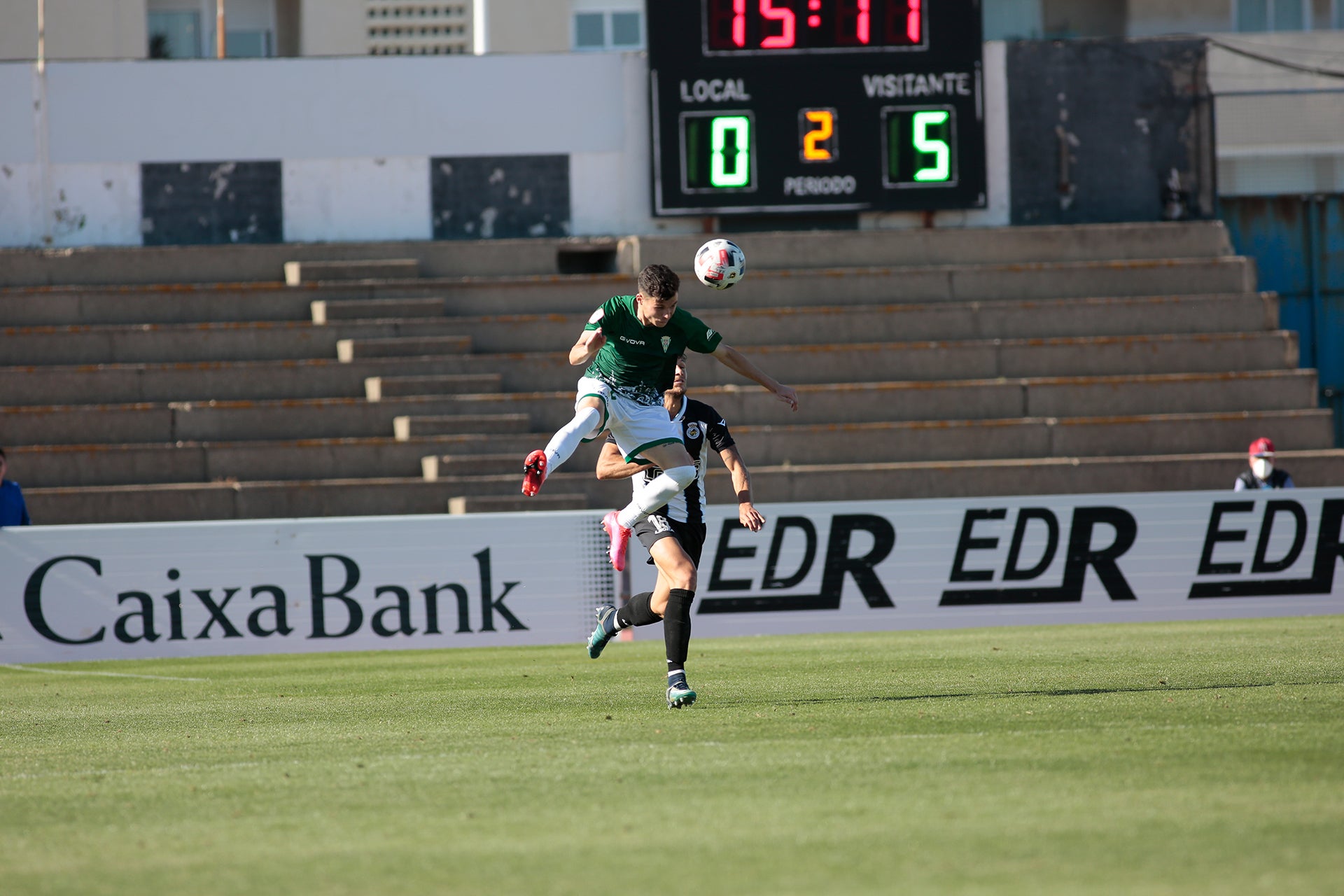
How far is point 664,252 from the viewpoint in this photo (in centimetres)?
2377

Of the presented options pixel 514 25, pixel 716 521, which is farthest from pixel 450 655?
pixel 514 25

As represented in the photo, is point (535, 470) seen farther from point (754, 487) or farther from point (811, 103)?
point (811, 103)

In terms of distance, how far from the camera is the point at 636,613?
30.2 feet

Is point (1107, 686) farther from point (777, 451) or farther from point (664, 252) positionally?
point (664, 252)

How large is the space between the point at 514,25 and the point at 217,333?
437 inches

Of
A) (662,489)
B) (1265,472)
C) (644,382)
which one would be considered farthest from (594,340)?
(1265,472)

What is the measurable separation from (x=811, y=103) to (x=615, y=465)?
50.1 feet

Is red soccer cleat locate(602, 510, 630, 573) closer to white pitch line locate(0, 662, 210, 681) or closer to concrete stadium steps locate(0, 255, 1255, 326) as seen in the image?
white pitch line locate(0, 662, 210, 681)

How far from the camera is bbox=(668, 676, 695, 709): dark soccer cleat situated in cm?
812

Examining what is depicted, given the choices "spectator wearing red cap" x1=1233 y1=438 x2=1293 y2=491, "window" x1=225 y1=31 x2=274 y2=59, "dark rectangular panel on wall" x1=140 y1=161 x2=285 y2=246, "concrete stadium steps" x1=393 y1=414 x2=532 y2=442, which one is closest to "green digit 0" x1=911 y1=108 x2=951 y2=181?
"spectator wearing red cap" x1=1233 y1=438 x2=1293 y2=491

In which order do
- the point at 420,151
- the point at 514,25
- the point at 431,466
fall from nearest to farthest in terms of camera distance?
1. the point at 431,466
2. the point at 420,151
3. the point at 514,25

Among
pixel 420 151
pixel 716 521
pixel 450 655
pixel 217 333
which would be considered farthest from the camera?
pixel 420 151

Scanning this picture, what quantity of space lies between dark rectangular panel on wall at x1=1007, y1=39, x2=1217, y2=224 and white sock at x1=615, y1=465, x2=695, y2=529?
61.5ft

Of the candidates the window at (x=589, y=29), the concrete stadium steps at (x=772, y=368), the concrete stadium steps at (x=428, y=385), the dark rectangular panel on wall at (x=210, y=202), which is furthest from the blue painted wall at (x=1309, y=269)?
the dark rectangular panel on wall at (x=210, y=202)
